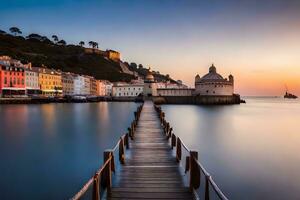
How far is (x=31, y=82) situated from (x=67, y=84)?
1067 inches

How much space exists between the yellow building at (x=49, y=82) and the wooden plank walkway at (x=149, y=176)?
325 ft

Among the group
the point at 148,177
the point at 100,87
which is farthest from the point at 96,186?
the point at 100,87

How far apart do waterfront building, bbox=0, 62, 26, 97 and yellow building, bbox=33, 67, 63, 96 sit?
11338mm

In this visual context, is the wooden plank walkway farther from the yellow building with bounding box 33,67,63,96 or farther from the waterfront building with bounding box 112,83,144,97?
the waterfront building with bounding box 112,83,144,97

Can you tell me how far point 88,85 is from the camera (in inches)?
5659

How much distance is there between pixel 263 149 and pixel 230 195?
1493 cm

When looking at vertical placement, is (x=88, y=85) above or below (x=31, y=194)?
above

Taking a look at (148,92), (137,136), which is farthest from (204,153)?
(148,92)

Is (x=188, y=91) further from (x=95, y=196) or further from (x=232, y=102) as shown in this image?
(x=95, y=196)

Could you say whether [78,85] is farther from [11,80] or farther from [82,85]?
[11,80]

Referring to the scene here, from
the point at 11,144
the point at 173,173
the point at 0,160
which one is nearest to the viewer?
the point at 173,173

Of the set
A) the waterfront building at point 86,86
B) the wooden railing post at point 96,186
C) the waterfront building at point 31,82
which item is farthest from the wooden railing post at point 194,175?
the waterfront building at point 86,86

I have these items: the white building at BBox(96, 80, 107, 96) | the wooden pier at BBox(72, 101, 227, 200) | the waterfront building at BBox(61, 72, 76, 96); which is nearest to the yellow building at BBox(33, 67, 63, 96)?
the waterfront building at BBox(61, 72, 76, 96)

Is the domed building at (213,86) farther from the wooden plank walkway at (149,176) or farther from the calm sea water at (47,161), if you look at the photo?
the wooden plank walkway at (149,176)
